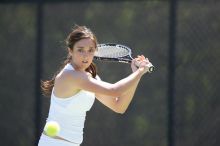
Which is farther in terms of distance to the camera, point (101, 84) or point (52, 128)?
point (101, 84)

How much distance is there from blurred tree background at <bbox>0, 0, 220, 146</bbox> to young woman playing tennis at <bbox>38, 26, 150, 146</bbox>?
7.31 ft

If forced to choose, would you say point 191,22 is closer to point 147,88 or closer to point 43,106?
point 147,88

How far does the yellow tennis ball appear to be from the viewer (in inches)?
157

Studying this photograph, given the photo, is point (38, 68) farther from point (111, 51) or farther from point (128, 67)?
point (111, 51)

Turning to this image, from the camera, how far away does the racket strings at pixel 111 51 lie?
4.70m

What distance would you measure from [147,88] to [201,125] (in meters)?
0.63

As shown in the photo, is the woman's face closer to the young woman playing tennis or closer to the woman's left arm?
the young woman playing tennis

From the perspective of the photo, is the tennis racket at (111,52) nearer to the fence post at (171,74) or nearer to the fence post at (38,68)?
the fence post at (171,74)

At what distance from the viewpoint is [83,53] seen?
13.6 ft

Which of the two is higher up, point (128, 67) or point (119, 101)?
point (128, 67)

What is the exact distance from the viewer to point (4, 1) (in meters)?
7.29

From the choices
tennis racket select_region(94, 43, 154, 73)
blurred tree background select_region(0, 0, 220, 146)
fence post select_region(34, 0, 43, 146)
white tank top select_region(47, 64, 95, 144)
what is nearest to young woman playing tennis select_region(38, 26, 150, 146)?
white tank top select_region(47, 64, 95, 144)

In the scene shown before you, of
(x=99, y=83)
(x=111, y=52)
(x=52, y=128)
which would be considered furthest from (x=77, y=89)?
(x=111, y=52)

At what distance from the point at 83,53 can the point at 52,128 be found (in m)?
0.49
